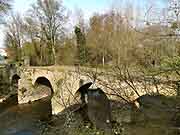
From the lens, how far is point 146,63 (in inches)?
115

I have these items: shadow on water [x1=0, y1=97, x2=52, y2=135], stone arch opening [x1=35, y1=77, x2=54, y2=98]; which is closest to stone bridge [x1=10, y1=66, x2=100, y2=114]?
stone arch opening [x1=35, y1=77, x2=54, y2=98]

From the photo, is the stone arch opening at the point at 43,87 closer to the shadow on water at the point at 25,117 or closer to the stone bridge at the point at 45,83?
the stone bridge at the point at 45,83

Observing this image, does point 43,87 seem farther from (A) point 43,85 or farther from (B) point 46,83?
(B) point 46,83

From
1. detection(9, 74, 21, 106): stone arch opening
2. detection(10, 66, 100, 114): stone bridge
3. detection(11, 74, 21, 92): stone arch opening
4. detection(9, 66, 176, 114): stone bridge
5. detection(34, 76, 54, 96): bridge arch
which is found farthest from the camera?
detection(11, 74, 21, 92): stone arch opening

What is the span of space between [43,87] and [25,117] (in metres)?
6.58

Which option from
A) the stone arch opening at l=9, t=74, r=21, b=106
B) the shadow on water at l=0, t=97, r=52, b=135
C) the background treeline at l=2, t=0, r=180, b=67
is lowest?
the shadow on water at l=0, t=97, r=52, b=135

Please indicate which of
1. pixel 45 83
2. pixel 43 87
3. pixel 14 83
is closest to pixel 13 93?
pixel 14 83

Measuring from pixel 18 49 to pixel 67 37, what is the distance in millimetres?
→ 8609

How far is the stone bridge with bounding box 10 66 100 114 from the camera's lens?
48.9ft

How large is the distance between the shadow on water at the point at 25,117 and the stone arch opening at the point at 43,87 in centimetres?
150

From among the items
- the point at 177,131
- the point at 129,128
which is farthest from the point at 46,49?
the point at 177,131

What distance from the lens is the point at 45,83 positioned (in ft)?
71.1

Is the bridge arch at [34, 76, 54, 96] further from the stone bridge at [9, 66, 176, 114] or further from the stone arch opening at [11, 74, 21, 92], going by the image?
the stone arch opening at [11, 74, 21, 92]

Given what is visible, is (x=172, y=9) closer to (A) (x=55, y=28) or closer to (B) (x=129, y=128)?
(B) (x=129, y=128)
